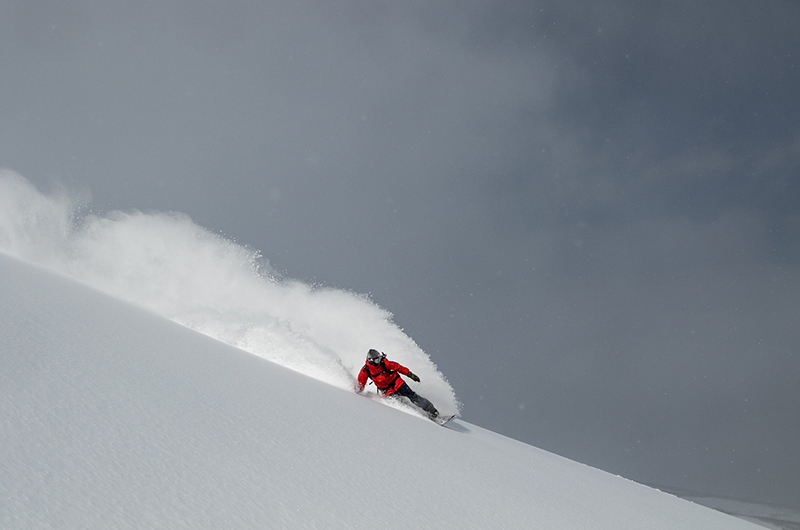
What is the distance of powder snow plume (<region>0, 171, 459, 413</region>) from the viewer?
31.0ft

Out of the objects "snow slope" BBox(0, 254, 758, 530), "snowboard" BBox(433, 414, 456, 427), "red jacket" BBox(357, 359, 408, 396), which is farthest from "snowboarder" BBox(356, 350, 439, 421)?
"snow slope" BBox(0, 254, 758, 530)

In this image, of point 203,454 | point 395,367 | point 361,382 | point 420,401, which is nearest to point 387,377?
point 395,367

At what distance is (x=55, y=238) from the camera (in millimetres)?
12102

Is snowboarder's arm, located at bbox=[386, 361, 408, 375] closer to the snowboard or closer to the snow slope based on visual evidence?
the snowboard

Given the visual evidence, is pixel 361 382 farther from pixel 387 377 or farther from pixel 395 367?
pixel 395 367

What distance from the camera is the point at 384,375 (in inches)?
310

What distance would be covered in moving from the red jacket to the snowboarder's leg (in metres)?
0.16

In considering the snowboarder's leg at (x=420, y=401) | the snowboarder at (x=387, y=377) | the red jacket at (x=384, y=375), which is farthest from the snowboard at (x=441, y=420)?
the red jacket at (x=384, y=375)

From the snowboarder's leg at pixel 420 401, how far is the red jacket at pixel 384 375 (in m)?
0.16

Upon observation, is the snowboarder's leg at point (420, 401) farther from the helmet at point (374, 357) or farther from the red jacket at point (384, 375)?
the helmet at point (374, 357)

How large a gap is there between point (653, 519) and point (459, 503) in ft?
12.0

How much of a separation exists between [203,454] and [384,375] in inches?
214

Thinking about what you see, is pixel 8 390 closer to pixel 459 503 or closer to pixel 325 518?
pixel 325 518

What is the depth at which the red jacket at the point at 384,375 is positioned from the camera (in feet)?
25.6
